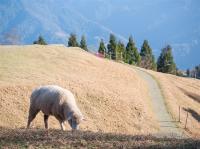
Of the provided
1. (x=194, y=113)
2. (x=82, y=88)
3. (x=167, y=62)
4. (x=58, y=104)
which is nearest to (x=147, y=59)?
(x=167, y=62)

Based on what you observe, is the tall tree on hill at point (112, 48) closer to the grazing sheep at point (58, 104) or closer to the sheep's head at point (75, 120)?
the grazing sheep at point (58, 104)

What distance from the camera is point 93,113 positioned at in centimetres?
3947

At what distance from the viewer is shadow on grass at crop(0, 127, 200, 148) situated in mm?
13844

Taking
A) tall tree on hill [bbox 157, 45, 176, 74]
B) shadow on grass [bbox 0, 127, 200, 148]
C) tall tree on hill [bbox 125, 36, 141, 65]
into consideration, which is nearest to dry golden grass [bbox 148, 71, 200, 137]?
tall tree on hill [bbox 157, 45, 176, 74]

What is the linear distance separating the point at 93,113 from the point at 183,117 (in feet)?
55.5

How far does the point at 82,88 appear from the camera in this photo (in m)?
44.0

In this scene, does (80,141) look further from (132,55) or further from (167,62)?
(132,55)

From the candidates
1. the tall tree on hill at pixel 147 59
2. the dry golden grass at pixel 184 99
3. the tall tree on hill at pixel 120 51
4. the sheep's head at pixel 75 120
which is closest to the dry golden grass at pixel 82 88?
the dry golden grass at pixel 184 99

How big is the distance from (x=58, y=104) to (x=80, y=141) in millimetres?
7709

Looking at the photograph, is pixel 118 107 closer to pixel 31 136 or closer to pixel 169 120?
pixel 169 120

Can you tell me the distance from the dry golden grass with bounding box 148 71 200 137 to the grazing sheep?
87.5 feet

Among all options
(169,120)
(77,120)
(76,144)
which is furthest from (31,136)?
(169,120)

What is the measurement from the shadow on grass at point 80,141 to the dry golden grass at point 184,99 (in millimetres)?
31911

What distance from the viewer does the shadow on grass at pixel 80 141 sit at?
1384 cm
